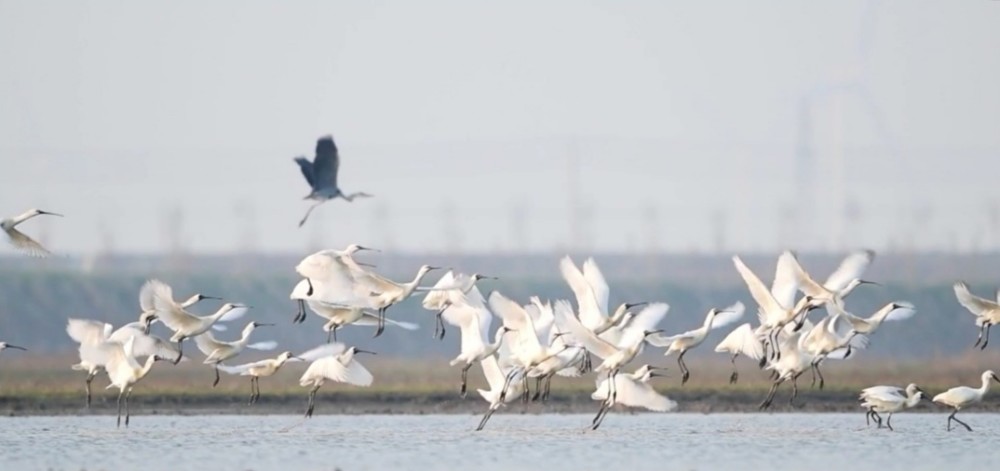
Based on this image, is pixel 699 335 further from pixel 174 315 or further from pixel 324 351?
pixel 174 315

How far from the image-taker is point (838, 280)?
30.0 metres

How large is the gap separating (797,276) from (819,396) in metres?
7.54

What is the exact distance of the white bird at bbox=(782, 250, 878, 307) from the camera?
96.2 ft

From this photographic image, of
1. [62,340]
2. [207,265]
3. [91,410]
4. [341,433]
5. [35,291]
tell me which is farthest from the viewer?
[207,265]

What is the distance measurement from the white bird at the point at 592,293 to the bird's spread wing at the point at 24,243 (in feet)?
23.2

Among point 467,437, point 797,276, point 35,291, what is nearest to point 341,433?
point 467,437

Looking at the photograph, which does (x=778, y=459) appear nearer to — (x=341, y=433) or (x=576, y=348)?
(x=576, y=348)

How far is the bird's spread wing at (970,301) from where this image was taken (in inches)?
1182

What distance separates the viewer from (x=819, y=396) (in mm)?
36688

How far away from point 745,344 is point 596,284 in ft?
10.9

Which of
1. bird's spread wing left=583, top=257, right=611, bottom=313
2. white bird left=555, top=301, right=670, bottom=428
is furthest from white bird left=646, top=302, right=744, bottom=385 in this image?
bird's spread wing left=583, top=257, right=611, bottom=313

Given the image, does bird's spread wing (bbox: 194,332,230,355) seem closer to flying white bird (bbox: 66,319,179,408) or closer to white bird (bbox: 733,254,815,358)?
flying white bird (bbox: 66,319,179,408)

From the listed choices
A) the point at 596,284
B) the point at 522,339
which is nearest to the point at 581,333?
the point at 596,284

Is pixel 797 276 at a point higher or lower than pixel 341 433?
higher
